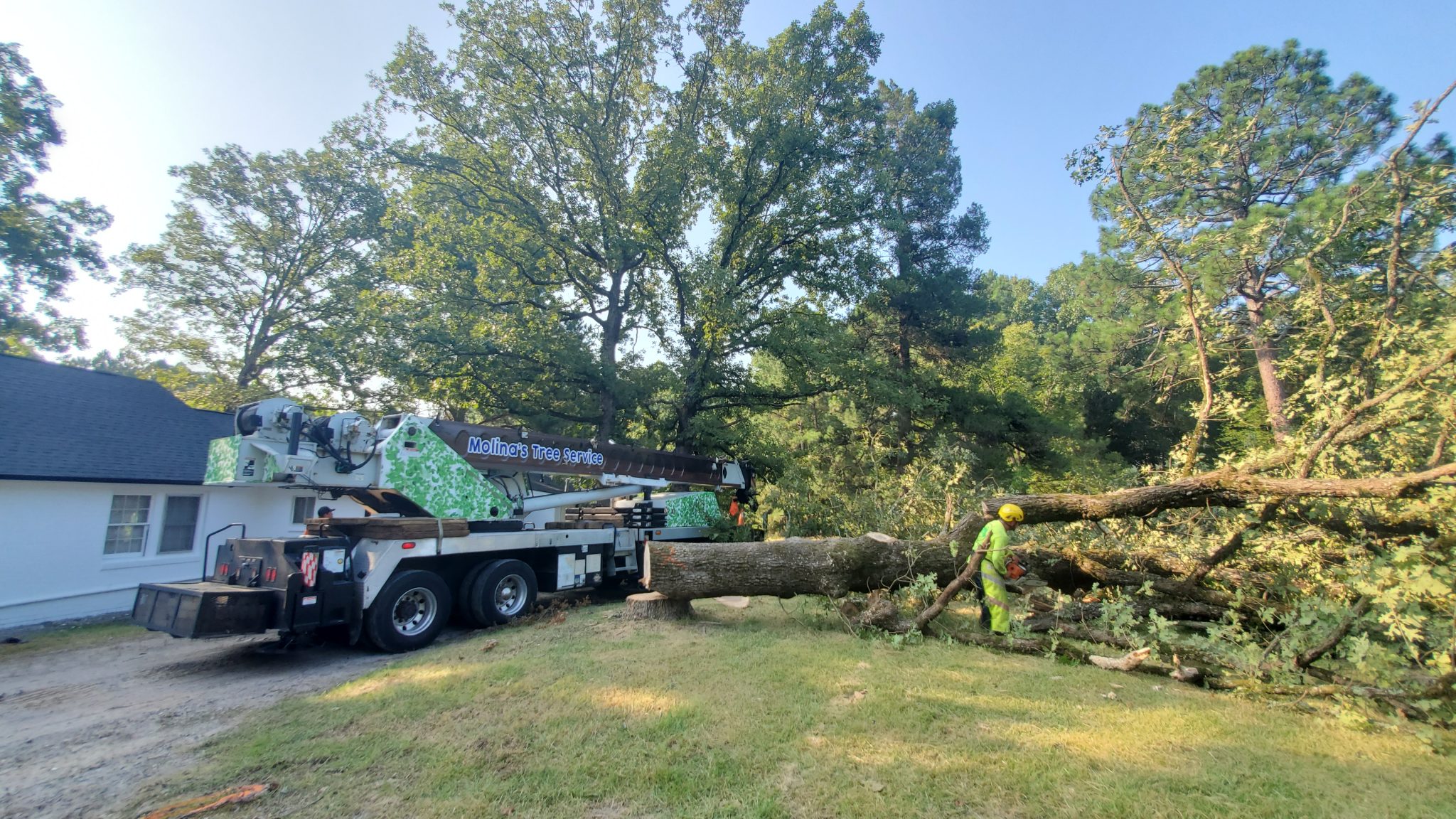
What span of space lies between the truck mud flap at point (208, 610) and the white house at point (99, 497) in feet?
6.89

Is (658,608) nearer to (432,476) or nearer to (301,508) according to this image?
(432,476)

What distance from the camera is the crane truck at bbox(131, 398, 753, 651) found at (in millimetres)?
6469

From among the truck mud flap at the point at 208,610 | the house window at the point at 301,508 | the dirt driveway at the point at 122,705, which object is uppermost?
the house window at the point at 301,508

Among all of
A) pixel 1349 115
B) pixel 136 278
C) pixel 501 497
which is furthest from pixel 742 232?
pixel 136 278

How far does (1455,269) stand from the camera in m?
6.64

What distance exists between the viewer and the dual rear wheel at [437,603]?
7.06 metres

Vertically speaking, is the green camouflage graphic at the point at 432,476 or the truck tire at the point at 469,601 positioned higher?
the green camouflage graphic at the point at 432,476

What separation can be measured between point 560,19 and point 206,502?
14019 mm

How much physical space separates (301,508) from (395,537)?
8.61 metres

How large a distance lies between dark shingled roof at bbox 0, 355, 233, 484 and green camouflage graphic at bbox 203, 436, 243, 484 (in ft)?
17.5

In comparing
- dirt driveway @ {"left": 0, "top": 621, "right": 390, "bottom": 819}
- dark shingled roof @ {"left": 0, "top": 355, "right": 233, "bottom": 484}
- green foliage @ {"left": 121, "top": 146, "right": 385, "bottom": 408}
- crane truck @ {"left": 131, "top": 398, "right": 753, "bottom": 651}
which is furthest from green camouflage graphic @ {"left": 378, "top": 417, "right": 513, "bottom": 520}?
green foliage @ {"left": 121, "top": 146, "right": 385, "bottom": 408}

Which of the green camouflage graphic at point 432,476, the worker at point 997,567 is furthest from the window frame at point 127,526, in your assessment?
the worker at point 997,567

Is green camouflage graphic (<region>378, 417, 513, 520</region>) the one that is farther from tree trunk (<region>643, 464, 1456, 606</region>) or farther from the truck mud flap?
tree trunk (<region>643, 464, 1456, 606</region>)

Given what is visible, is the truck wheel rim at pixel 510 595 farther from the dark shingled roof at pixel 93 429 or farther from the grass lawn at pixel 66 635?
the dark shingled roof at pixel 93 429
